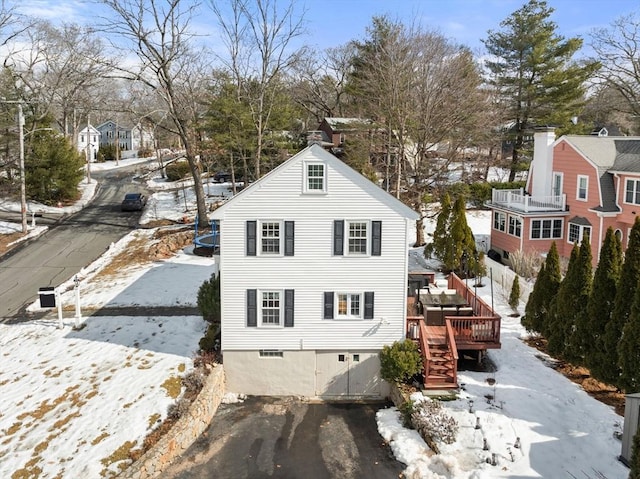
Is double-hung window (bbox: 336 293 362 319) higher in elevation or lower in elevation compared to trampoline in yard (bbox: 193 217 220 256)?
lower

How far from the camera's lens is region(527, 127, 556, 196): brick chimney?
99.4 feet

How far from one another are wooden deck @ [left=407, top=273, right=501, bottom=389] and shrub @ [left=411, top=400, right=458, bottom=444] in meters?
1.39

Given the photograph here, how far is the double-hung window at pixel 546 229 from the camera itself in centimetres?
2875

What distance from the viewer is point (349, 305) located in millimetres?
17125

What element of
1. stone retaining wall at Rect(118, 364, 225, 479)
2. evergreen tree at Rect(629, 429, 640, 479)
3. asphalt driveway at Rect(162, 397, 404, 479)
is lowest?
asphalt driveway at Rect(162, 397, 404, 479)

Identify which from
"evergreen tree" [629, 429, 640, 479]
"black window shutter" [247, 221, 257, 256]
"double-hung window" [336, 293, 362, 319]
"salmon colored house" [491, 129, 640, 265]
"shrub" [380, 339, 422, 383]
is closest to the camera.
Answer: "evergreen tree" [629, 429, 640, 479]

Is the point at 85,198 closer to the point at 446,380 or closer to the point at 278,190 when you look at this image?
the point at 278,190

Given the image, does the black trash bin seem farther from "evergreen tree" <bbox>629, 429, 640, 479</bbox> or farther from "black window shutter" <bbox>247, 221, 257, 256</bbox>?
"evergreen tree" <bbox>629, 429, 640, 479</bbox>

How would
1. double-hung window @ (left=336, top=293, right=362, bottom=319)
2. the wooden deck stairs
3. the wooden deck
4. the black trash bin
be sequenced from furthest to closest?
the black trash bin, double-hung window @ (left=336, top=293, right=362, bottom=319), the wooden deck, the wooden deck stairs

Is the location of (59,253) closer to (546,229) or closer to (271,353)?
(271,353)

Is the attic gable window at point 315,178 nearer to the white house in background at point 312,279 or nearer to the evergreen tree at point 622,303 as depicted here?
the white house in background at point 312,279

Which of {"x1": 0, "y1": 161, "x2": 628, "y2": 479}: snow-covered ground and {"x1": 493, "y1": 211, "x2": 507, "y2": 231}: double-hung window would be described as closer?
{"x1": 0, "y1": 161, "x2": 628, "y2": 479}: snow-covered ground

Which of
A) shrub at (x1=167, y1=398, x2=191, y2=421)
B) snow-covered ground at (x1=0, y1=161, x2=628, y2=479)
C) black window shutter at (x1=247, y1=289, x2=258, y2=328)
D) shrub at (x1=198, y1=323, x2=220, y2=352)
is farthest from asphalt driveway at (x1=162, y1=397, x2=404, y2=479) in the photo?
black window shutter at (x1=247, y1=289, x2=258, y2=328)

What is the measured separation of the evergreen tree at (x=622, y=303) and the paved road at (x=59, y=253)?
20.8m
